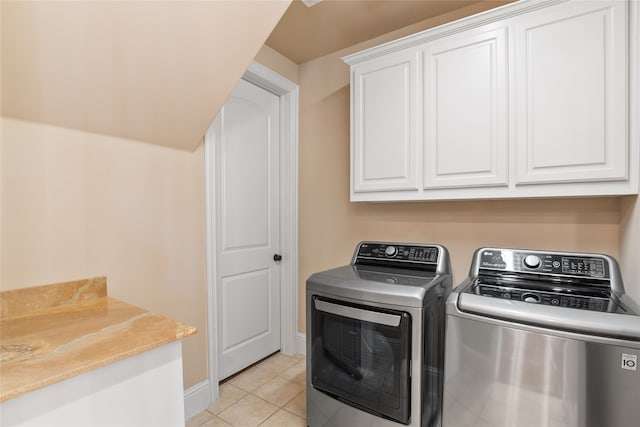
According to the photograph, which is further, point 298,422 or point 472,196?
point 298,422

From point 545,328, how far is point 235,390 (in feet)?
6.47

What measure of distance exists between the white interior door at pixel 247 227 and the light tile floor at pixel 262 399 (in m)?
0.12

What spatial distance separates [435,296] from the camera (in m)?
1.53

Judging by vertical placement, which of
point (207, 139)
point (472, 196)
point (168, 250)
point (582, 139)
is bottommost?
point (168, 250)

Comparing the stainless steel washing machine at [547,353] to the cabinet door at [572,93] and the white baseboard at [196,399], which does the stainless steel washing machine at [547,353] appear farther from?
the white baseboard at [196,399]

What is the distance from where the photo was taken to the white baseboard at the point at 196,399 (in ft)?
6.20

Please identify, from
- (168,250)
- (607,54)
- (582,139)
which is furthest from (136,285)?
(607,54)

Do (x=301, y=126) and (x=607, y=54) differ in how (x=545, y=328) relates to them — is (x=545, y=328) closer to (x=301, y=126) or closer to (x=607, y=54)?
(x=607, y=54)

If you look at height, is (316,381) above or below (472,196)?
below

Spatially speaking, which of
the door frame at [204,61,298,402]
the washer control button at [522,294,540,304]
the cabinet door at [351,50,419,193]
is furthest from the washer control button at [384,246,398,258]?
the door frame at [204,61,298,402]

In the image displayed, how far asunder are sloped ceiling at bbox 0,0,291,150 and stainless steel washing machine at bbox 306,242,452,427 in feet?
3.95

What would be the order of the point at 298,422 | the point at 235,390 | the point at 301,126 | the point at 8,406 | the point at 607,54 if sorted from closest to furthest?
the point at 8,406 → the point at 607,54 → the point at 298,422 → the point at 235,390 → the point at 301,126

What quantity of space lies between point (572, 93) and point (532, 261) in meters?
0.81

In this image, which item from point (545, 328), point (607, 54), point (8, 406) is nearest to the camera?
point (8, 406)
